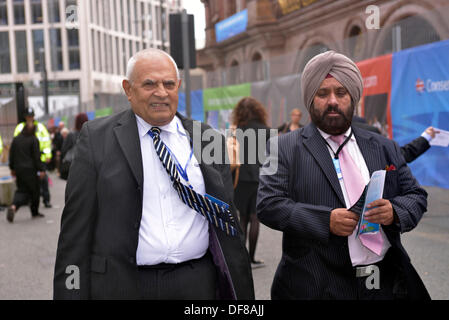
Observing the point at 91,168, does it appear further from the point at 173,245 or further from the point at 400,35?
the point at 400,35

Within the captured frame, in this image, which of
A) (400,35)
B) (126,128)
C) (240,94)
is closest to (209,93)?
(240,94)

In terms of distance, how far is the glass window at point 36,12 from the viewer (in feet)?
144

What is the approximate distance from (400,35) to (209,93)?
7.07 meters

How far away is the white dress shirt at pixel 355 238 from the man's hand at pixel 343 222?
3.9 inches

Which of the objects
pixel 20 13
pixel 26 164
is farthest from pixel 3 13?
pixel 20 13

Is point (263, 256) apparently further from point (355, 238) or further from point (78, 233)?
point (78, 233)

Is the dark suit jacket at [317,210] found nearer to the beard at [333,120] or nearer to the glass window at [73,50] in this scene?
the beard at [333,120]

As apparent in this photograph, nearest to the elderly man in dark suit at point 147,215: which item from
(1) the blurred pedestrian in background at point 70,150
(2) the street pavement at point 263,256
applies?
(1) the blurred pedestrian in background at point 70,150

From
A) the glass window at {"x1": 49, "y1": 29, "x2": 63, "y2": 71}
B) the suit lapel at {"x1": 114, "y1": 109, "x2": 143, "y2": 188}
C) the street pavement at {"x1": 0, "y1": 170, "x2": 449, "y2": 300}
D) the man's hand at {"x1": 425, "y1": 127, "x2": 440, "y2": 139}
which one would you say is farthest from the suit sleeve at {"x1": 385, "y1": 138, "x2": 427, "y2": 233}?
the glass window at {"x1": 49, "y1": 29, "x2": 63, "y2": 71}

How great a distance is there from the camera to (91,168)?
255 centimetres

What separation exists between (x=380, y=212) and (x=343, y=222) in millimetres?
155

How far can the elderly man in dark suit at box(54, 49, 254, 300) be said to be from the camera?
252 cm

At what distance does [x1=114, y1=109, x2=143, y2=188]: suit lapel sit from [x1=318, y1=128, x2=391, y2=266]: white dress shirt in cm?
83

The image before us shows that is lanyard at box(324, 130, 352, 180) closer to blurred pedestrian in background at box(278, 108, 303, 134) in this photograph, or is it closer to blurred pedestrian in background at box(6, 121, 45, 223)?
blurred pedestrian in background at box(278, 108, 303, 134)
